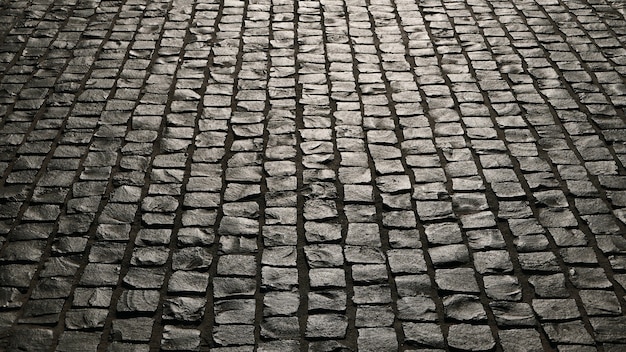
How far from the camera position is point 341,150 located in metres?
5.79

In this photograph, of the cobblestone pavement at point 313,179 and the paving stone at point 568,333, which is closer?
the paving stone at point 568,333

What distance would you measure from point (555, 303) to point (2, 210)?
3944 millimetres

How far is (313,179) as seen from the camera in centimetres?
545

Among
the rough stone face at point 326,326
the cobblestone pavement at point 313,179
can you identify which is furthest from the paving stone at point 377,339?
the rough stone face at point 326,326

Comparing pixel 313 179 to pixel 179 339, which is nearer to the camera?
pixel 179 339

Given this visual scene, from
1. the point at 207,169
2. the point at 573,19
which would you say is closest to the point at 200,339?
the point at 207,169

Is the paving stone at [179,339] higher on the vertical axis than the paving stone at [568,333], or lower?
lower

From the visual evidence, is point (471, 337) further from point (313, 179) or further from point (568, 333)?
point (313, 179)

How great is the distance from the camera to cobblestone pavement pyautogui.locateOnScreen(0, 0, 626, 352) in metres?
4.29

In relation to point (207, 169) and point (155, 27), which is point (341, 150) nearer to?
point (207, 169)

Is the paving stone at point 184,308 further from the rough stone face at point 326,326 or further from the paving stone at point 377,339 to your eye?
the paving stone at point 377,339

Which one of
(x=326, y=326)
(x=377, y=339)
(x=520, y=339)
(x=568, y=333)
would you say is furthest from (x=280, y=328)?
(x=568, y=333)

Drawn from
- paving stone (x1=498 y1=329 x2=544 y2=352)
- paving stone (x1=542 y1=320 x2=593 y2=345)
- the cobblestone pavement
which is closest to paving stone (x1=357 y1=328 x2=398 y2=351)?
the cobblestone pavement

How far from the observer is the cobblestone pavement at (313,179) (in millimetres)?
4293
